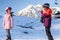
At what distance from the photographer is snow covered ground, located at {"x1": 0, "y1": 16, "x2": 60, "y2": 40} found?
14.4 ft

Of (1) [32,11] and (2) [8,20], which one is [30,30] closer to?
(1) [32,11]

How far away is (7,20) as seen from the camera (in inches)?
161

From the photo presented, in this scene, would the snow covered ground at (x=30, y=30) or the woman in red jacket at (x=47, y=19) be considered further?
the snow covered ground at (x=30, y=30)

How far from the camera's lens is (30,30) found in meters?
4.44

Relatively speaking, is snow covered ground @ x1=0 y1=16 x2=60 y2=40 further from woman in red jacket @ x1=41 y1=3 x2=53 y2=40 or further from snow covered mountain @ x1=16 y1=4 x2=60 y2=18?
woman in red jacket @ x1=41 y1=3 x2=53 y2=40

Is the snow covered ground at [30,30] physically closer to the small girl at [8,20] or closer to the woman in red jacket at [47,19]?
the small girl at [8,20]

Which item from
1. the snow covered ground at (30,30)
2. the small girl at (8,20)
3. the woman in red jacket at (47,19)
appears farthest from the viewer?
the snow covered ground at (30,30)

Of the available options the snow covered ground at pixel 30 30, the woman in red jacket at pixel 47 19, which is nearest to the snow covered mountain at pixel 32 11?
the snow covered ground at pixel 30 30

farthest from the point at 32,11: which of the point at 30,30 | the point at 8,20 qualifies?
the point at 8,20

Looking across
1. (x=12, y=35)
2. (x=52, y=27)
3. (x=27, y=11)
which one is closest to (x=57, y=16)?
(x=52, y=27)

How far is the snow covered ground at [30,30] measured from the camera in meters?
4.39

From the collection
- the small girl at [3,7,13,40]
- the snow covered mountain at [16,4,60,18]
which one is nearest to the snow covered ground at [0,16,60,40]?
the snow covered mountain at [16,4,60,18]

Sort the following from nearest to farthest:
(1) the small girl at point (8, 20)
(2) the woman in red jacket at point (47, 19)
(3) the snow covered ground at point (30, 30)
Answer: (2) the woman in red jacket at point (47, 19), (1) the small girl at point (8, 20), (3) the snow covered ground at point (30, 30)

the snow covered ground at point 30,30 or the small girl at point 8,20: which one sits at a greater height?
the small girl at point 8,20
